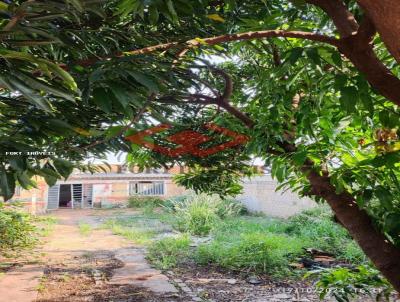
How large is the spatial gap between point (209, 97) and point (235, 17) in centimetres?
48

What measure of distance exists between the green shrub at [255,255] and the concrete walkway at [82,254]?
101 cm

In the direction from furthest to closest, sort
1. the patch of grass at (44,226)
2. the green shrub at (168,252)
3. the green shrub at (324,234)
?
the patch of grass at (44,226)
the green shrub at (324,234)
the green shrub at (168,252)

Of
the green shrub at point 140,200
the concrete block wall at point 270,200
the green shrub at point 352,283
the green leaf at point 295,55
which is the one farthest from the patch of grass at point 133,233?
the green leaf at point 295,55

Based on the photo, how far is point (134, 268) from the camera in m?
5.73

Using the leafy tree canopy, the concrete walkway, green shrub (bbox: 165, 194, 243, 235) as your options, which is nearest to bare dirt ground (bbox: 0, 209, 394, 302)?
the concrete walkway

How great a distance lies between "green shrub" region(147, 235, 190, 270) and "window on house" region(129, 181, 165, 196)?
367 inches

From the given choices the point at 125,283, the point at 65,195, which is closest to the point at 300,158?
the point at 125,283

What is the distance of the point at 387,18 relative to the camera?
557 millimetres

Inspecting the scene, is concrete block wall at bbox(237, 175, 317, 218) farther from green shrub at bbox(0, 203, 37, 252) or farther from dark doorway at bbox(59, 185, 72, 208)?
dark doorway at bbox(59, 185, 72, 208)

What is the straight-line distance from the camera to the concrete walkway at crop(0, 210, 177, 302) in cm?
446

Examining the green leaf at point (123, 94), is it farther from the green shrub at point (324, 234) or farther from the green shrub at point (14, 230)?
the green shrub at point (14, 230)

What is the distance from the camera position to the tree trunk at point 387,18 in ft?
1.78

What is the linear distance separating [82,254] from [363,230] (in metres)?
6.06

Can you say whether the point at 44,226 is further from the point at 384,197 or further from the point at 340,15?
the point at 340,15
